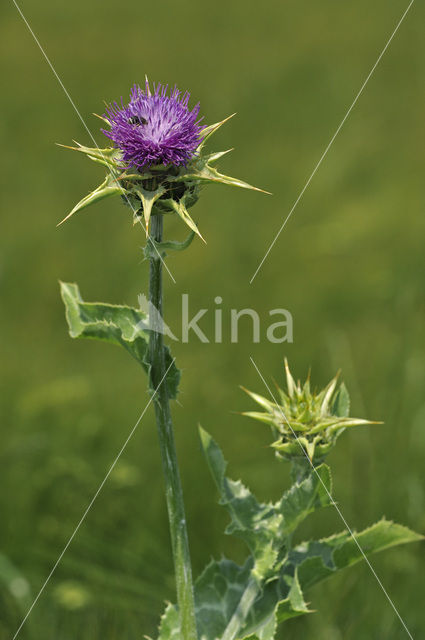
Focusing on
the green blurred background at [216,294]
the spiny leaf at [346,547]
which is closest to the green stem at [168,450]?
the spiny leaf at [346,547]

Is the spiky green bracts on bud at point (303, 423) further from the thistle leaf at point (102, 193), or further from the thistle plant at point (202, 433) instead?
the thistle leaf at point (102, 193)

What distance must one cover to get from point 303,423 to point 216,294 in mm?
4057

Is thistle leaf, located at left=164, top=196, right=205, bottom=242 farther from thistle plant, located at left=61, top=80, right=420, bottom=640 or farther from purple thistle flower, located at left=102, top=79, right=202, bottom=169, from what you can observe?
purple thistle flower, located at left=102, top=79, right=202, bottom=169

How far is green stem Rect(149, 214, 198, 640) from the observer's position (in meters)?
2.57

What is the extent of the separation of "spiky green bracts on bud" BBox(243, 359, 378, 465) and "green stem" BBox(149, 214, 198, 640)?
354 mm

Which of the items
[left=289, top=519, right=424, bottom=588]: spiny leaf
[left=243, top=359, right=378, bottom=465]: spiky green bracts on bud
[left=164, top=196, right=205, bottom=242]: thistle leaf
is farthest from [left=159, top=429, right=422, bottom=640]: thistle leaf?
[left=164, top=196, right=205, bottom=242]: thistle leaf

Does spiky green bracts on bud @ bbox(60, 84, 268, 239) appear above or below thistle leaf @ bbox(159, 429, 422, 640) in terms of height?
→ above

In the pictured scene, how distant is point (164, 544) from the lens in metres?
4.42

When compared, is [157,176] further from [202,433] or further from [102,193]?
[202,433]

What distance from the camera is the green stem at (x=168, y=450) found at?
2570mm

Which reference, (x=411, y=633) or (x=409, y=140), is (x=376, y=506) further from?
(x=409, y=140)

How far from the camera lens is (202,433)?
293cm

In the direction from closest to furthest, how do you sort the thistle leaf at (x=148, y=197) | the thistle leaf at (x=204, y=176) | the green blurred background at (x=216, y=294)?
the thistle leaf at (x=148, y=197) → the thistle leaf at (x=204, y=176) → the green blurred background at (x=216, y=294)

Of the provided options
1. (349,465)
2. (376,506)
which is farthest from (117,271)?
(376,506)
